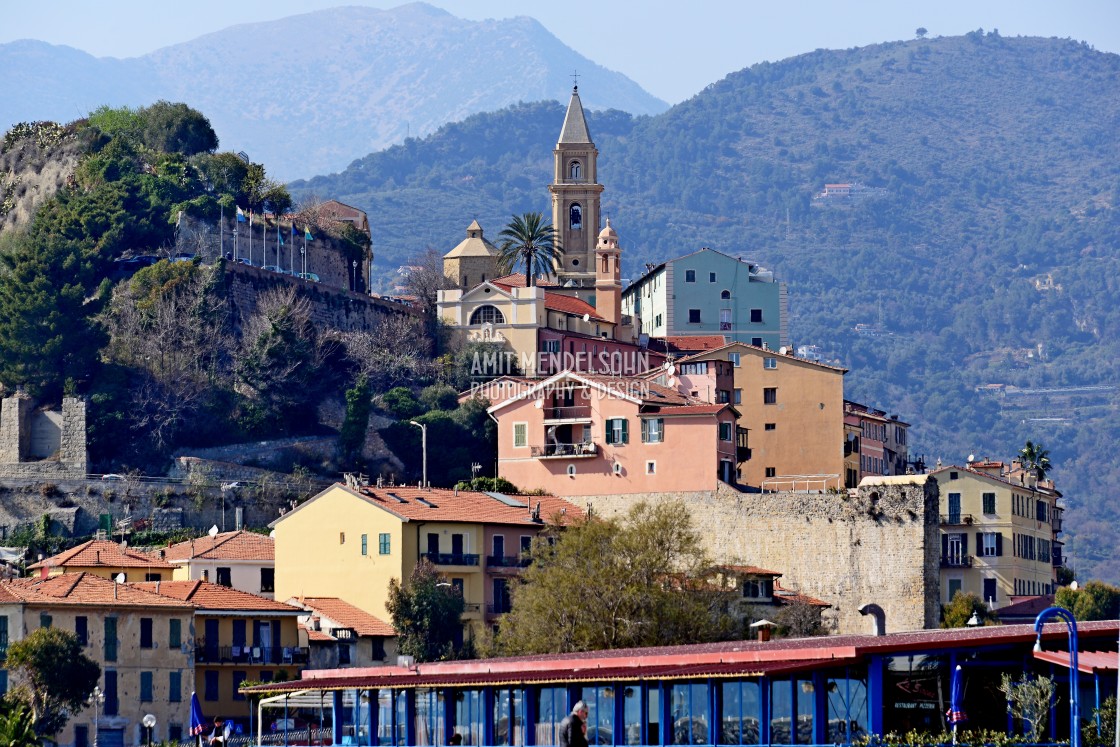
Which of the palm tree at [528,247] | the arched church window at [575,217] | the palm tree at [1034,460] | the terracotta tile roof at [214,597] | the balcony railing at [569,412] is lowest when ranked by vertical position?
the terracotta tile roof at [214,597]

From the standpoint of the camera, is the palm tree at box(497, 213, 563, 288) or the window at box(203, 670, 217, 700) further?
the palm tree at box(497, 213, 563, 288)

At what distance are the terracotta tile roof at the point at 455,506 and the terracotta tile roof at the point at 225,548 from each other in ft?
5.49

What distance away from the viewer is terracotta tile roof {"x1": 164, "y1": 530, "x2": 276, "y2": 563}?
81.0 metres

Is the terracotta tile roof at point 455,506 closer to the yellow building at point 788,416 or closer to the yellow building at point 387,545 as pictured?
the yellow building at point 387,545

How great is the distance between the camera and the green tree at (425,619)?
242 feet

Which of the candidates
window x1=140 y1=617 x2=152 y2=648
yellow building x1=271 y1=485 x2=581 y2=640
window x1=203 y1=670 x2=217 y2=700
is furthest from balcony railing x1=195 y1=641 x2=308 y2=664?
yellow building x1=271 y1=485 x2=581 y2=640

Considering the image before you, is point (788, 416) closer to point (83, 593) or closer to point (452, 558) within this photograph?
point (452, 558)

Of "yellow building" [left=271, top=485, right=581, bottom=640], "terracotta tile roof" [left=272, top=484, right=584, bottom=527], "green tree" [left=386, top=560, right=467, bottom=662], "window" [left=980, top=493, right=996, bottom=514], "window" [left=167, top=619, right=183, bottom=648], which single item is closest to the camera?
"window" [left=167, top=619, right=183, bottom=648]

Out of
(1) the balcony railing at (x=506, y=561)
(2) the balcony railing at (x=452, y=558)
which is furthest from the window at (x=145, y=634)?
(1) the balcony railing at (x=506, y=561)

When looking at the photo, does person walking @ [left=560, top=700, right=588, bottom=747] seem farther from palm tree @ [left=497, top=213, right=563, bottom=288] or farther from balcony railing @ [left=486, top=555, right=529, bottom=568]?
palm tree @ [left=497, top=213, right=563, bottom=288]

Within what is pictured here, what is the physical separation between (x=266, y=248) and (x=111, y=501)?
21404mm

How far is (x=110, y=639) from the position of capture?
67.8 m

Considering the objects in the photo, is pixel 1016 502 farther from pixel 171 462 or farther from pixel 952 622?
pixel 171 462

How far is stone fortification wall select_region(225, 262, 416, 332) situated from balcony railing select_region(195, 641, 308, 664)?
33.1m
